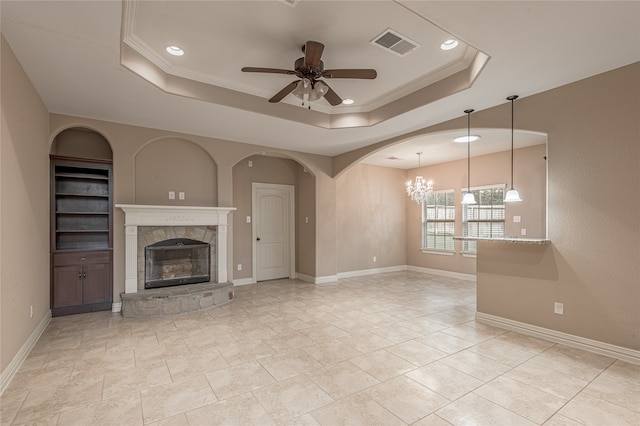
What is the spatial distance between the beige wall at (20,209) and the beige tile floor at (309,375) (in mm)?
430

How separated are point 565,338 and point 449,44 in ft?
11.0

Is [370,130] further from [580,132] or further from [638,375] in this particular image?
[638,375]

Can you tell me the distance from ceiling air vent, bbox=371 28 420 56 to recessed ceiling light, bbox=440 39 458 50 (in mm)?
257

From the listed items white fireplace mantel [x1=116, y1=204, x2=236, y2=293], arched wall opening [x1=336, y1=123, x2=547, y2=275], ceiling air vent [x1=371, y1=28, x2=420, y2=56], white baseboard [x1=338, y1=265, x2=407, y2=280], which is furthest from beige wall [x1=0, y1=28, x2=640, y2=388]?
white baseboard [x1=338, y1=265, x2=407, y2=280]

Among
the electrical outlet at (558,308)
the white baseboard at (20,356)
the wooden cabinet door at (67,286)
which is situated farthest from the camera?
the wooden cabinet door at (67,286)

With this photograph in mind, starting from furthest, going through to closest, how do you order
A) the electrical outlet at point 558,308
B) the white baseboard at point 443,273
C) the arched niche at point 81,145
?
the white baseboard at point 443,273 → the arched niche at point 81,145 → the electrical outlet at point 558,308

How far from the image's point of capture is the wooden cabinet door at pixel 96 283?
436 centimetres

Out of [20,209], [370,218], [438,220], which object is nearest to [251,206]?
[370,218]

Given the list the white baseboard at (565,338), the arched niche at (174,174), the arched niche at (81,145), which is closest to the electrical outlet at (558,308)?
the white baseboard at (565,338)

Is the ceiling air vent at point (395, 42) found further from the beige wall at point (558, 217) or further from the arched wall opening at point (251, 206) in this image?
the arched wall opening at point (251, 206)

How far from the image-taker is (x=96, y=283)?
175 inches

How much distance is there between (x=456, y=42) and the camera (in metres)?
2.95

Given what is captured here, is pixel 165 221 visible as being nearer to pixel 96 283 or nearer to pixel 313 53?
pixel 96 283

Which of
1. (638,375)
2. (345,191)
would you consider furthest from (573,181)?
(345,191)
